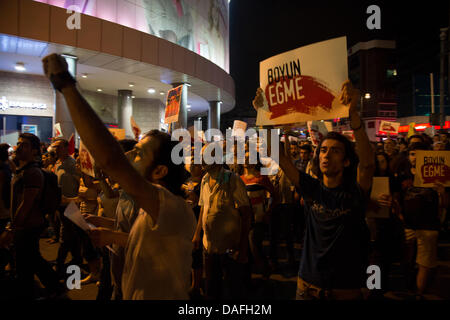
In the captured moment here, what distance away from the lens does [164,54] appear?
14812 mm

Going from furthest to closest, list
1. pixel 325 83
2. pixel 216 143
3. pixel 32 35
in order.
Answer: pixel 32 35
pixel 216 143
pixel 325 83

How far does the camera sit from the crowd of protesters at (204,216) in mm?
1630

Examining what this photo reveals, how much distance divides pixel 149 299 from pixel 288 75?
231 cm

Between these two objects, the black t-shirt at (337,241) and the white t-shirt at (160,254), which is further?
the black t-shirt at (337,241)

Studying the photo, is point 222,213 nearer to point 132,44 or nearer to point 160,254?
point 160,254

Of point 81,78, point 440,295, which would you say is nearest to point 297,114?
point 440,295

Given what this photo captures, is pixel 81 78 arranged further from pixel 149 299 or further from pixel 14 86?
pixel 149 299

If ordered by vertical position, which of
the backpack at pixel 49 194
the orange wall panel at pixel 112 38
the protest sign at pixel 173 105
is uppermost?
the orange wall panel at pixel 112 38

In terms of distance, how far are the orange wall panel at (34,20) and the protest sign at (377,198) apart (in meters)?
12.1

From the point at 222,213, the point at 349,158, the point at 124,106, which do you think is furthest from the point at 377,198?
the point at 124,106

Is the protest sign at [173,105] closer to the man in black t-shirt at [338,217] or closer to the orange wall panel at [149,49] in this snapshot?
the man in black t-shirt at [338,217]

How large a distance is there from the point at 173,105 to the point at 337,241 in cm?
411

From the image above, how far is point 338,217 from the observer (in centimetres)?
229

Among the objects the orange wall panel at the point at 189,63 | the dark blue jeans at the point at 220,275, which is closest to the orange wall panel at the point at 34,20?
the orange wall panel at the point at 189,63
